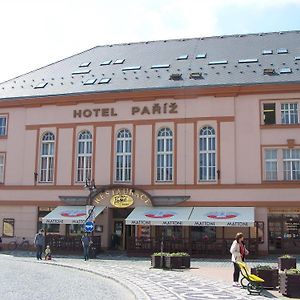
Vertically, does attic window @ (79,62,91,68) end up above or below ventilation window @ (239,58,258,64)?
above

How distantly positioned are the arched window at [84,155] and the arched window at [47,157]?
193 cm

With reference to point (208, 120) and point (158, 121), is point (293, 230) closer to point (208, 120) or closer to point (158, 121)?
point (208, 120)

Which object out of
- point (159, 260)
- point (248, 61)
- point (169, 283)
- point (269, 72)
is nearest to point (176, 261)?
point (159, 260)

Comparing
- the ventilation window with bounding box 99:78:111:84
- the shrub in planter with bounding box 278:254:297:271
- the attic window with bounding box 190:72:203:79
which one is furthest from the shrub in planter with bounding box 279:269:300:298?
the ventilation window with bounding box 99:78:111:84

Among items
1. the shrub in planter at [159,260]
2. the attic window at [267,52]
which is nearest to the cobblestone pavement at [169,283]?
the shrub in planter at [159,260]

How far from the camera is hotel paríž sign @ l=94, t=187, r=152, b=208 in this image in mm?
32938

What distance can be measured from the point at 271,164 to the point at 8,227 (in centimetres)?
1783

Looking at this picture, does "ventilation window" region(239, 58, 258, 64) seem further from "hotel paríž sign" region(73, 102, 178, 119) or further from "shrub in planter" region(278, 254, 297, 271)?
"shrub in planter" region(278, 254, 297, 271)

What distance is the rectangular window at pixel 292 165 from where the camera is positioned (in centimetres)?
3139

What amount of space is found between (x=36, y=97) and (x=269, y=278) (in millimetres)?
24425

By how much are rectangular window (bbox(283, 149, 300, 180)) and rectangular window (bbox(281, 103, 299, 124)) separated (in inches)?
71.3

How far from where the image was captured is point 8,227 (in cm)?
3578

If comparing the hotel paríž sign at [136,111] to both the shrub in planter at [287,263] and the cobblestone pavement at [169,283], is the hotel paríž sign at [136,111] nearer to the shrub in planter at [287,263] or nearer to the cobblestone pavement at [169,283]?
the cobblestone pavement at [169,283]

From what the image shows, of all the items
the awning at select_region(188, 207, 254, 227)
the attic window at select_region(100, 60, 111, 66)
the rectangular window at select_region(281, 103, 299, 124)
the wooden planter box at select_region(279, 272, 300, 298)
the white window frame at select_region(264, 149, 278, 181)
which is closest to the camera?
the wooden planter box at select_region(279, 272, 300, 298)
